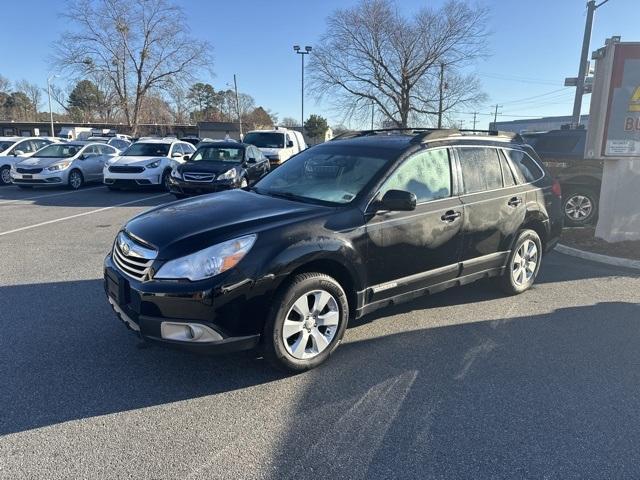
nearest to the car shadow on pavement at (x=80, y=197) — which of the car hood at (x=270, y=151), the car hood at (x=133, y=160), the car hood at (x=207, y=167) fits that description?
the car hood at (x=133, y=160)

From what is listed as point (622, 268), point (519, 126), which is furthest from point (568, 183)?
point (519, 126)

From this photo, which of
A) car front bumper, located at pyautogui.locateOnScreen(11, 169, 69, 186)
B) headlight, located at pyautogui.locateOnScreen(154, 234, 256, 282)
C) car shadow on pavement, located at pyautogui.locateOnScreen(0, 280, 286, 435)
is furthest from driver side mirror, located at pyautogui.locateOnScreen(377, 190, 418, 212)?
car front bumper, located at pyautogui.locateOnScreen(11, 169, 69, 186)

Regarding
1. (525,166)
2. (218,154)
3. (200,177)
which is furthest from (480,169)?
(218,154)

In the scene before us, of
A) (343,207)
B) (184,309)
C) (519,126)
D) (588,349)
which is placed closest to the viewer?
(184,309)

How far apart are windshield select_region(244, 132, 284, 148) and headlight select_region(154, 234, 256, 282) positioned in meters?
14.3

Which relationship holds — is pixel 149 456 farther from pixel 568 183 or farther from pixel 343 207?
pixel 568 183

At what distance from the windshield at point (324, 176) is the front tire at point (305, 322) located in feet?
2.65

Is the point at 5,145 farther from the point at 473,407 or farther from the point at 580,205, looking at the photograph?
the point at 473,407

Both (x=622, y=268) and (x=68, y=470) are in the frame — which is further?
(x=622, y=268)

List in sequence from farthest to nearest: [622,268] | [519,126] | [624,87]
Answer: [519,126], [624,87], [622,268]

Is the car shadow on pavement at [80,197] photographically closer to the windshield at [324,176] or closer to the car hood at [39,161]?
the car hood at [39,161]

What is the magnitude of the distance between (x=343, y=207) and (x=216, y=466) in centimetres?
206

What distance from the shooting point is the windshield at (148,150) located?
14.9 m

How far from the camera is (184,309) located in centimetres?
306
